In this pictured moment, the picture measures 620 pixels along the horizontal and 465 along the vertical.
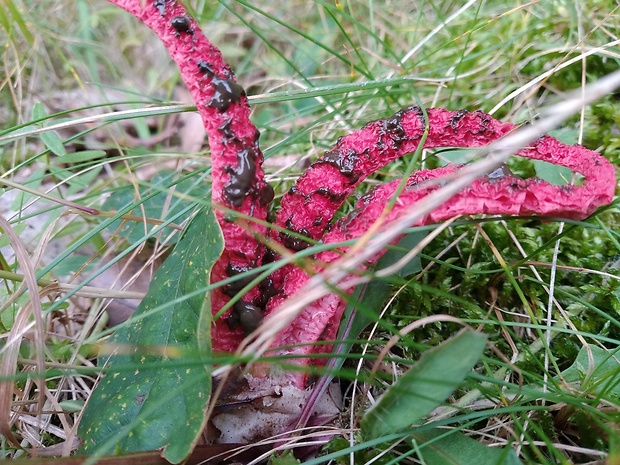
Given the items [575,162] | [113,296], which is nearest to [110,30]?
[113,296]

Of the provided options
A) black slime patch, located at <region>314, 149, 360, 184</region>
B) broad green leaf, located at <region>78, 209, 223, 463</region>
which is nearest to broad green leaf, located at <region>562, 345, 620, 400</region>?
black slime patch, located at <region>314, 149, 360, 184</region>

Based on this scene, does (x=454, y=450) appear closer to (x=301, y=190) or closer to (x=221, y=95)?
(x=301, y=190)

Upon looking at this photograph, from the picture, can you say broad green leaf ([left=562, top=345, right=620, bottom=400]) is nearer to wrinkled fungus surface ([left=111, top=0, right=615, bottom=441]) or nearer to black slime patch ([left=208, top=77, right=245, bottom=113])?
wrinkled fungus surface ([left=111, top=0, right=615, bottom=441])

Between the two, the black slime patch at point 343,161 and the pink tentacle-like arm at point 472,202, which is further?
the black slime patch at point 343,161

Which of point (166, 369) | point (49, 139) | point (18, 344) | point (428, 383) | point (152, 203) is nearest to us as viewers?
point (428, 383)

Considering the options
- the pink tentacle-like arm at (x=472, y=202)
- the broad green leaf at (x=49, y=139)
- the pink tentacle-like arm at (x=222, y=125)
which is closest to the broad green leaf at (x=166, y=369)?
the pink tentacle-like arm at (x=222, y=125)

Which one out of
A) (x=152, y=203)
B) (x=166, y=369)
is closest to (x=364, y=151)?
(x=166, y=369)

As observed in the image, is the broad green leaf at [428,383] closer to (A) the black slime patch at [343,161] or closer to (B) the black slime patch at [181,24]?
(A) the black slime patch at [343,161]
